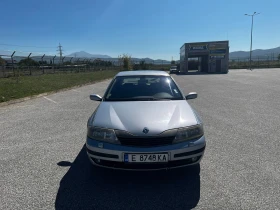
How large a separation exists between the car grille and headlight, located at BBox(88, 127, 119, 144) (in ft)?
0.40

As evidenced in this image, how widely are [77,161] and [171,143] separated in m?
1.76

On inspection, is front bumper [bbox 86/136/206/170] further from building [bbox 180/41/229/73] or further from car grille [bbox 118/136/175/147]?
building [bbox 180/41/229/73]

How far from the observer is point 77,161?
11.9 ft

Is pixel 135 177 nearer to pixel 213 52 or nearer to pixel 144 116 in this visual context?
pixel 144 116

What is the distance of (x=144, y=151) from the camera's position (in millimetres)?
2652

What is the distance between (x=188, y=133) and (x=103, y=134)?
1128 mm

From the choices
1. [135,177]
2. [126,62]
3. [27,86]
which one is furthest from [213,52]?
[135,177]

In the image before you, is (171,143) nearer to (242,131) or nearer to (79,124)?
(242,131)

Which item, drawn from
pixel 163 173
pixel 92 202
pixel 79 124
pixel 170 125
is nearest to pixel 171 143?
pixel 170 125

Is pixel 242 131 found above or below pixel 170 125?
below

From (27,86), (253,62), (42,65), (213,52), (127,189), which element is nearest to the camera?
(127,189)

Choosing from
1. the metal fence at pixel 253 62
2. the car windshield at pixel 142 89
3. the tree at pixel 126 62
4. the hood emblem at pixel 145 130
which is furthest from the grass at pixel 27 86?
the metal fence at pixel 253 62

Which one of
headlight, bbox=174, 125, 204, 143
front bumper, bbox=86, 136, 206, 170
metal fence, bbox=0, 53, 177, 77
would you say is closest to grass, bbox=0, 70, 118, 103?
metal fence, bbox=0, 53, 177, 77

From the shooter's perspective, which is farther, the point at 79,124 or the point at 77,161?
the point at 79,124
